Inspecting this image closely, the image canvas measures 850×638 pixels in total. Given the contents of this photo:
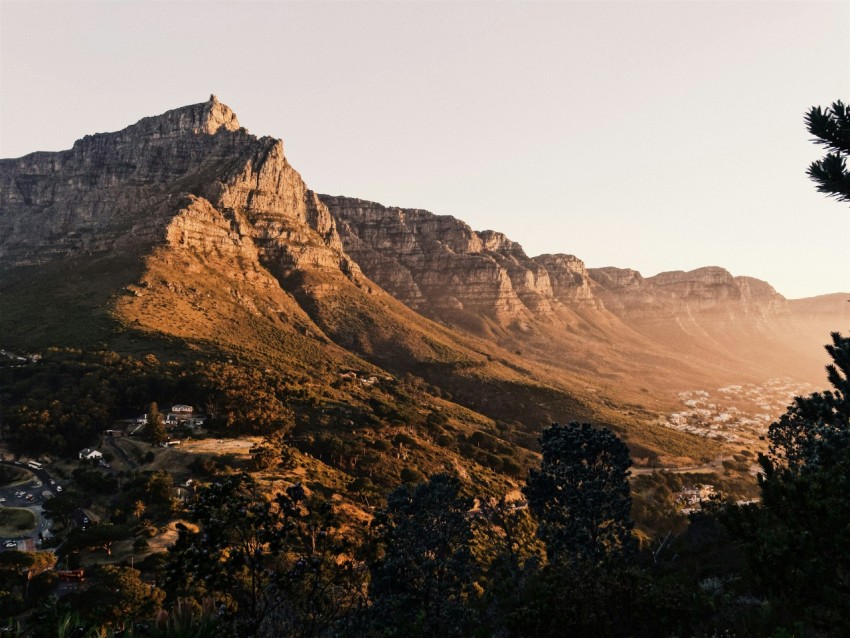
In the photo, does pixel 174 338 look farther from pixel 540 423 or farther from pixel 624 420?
pixel 624 420

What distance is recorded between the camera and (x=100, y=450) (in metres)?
61.0

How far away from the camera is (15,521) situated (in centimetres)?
4534

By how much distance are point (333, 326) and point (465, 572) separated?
11903cm

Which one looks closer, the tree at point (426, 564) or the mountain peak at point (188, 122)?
the tree at point (426, 564)

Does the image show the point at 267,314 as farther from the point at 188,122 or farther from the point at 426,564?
the point at 426,564

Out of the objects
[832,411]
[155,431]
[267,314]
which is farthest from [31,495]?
[267,314]

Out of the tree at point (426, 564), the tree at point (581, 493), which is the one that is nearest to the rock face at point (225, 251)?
the tree at point (426, 564)

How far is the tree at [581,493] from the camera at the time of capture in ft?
95.8

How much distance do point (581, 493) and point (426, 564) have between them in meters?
11.1

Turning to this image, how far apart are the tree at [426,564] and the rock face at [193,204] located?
12611cm

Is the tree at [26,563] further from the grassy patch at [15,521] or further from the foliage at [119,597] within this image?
the grassy patch at [15,521]

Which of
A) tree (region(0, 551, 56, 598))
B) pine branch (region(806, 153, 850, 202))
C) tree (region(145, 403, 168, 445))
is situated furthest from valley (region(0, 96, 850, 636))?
pine branch (region(806, 153, 850, 202))

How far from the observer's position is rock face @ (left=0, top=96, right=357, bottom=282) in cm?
14112

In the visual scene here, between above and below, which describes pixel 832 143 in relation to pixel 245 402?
above
